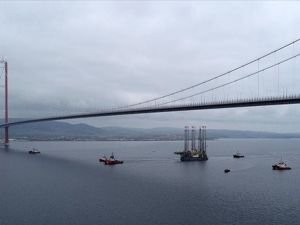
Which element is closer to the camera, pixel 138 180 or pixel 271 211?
pixel 271 211

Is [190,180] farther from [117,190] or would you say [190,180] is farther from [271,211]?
[271,211]

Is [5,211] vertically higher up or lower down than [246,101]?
lower down

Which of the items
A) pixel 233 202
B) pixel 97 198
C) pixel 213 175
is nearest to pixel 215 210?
pixel 233 202

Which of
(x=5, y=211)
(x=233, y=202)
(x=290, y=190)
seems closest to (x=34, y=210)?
(x=5, y=211)

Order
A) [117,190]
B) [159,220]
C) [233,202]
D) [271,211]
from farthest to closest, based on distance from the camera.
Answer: [117,190]
[233,202]
[271,211]
[159,220]

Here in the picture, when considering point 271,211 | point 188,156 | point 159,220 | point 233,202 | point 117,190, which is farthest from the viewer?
point 188,156

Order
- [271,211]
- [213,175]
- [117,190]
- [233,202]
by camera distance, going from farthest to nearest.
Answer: [213,175]
[117,190]
[233,202]
[271,211]

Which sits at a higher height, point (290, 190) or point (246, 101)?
point (246, 101)

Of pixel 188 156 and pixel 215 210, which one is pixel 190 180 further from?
pixel 188 156

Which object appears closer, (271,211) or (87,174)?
(271,211)
